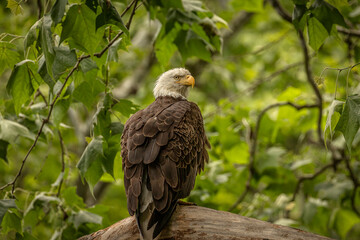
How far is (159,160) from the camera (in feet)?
11.6

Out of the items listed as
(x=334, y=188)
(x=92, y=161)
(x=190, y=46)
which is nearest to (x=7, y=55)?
(x=92, y=161)

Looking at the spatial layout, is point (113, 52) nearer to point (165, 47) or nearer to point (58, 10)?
point (58, 10)

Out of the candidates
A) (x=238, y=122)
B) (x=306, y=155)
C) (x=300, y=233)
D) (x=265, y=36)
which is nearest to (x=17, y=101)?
(x=300, y=233)

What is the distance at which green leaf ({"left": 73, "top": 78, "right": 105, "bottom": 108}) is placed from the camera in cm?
363

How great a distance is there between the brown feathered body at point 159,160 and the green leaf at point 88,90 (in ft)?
1.36

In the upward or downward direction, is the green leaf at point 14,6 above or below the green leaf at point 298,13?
above

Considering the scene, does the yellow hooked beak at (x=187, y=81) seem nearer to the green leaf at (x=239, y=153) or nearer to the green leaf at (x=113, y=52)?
the green leaf at (x=239, y=153)

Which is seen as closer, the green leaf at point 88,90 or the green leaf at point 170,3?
the green leaf at point 170,3

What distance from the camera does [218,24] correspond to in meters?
4.82

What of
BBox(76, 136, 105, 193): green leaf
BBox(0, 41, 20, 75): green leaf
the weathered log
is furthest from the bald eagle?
BBox(0, 41, 20, 75): green leaf

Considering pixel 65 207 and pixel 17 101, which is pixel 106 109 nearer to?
pixel 17 101

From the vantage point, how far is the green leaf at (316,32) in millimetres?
3295

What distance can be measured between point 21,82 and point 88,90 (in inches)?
26.0

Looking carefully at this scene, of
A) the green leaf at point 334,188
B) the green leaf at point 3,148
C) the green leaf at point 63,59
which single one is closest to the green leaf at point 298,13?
the green leaf at point 63,59
